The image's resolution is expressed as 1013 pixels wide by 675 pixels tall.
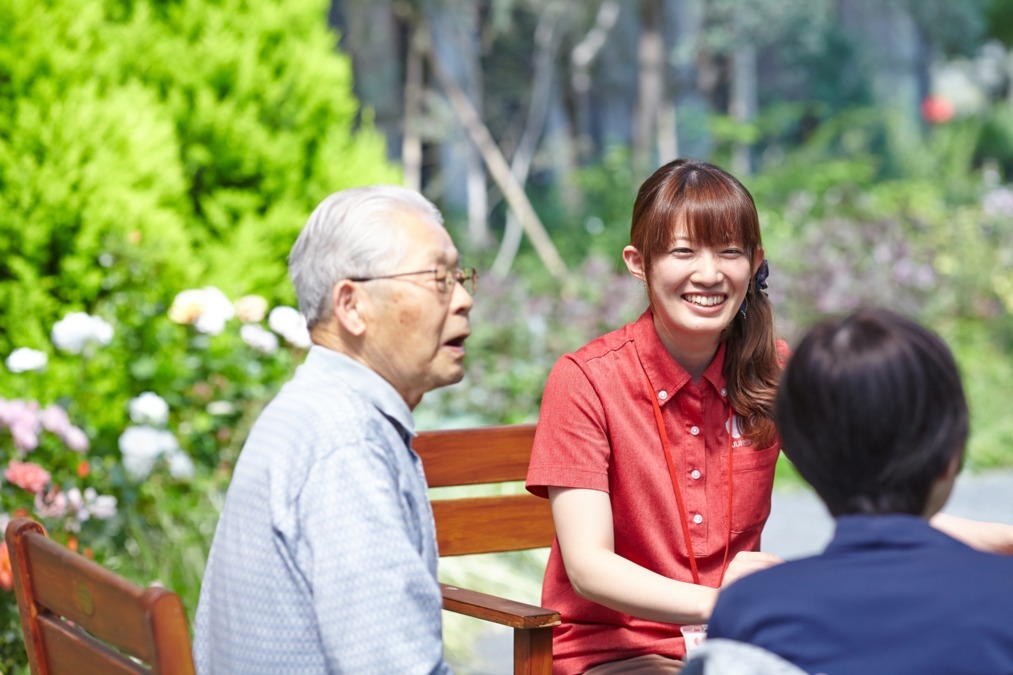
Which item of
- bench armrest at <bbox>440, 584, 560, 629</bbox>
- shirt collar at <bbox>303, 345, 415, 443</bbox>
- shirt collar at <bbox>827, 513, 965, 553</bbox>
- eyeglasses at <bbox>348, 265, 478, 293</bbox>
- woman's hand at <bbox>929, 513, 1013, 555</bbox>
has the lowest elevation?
bench armrest at <bbox>440, 584, 560, 629</bbox>

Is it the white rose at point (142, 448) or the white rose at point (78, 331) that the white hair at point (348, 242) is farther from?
the white rose at point (78, 331)

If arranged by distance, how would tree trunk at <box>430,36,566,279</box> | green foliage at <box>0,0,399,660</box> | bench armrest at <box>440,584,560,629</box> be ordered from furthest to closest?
tree trunk at <box>430,36,566,279</box> → green foliage at <box>0,0,399,660</box> → bench armrest at <box>440,584,560,629</box>

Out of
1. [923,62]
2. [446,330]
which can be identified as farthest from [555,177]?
[446,330]

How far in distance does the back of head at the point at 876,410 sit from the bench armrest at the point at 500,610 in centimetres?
84

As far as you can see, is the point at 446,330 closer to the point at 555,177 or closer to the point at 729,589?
the point at 729,589

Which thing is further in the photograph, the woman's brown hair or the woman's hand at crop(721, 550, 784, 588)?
the woman's brown hair

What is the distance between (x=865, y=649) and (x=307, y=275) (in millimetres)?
910

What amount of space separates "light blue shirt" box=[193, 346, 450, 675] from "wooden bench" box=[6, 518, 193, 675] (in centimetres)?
15

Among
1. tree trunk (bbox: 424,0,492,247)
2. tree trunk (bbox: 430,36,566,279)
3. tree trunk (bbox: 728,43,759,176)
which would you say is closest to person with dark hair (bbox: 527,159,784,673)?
tree trunk (bbox: 430,36,566,279)

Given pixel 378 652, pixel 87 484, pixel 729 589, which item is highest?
pixel 729 589

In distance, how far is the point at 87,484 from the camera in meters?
3.81

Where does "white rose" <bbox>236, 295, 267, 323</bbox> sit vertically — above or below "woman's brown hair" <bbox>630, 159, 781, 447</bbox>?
below

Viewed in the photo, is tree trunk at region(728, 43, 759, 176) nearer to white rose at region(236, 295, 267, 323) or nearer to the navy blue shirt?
white rose at region(236, 295, 267, 323)

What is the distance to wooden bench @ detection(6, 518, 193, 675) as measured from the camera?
58.1 inches
